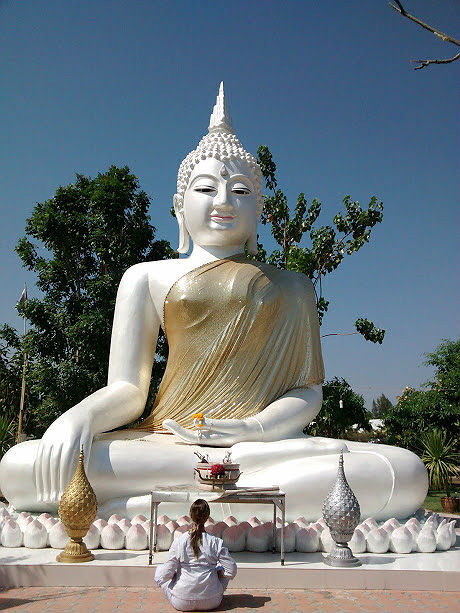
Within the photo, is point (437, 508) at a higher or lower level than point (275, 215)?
lower

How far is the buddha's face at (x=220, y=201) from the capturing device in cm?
760

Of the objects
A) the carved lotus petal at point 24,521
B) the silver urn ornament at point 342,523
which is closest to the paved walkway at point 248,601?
the silver urn ornament at point 342,523

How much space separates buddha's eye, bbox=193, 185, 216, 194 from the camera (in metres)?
7.62

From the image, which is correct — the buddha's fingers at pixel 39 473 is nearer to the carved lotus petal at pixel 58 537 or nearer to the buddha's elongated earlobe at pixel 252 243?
the carved lotus petal at pixel 58 537

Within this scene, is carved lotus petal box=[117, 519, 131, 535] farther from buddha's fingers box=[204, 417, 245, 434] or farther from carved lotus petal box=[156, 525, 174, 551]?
buddha's fingers box=[204, 417, 245, 434]

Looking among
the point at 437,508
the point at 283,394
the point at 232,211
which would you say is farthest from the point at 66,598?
the point at 437,508

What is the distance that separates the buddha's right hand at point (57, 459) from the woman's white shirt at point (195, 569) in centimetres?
211

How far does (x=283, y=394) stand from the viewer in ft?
23.7

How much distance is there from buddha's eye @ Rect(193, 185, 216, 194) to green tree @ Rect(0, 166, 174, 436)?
4452 mm

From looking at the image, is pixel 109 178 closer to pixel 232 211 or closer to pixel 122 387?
pixel 232 211

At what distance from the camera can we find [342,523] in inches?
189

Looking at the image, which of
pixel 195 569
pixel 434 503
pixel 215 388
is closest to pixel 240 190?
pixel 215 388

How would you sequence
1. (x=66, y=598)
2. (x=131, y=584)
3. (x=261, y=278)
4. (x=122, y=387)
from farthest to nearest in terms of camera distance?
(x=261, y=278)
(x=122, y=387)
(x=131, y=584)
(x=66, y=598)

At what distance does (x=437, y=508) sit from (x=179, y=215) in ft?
24.2
